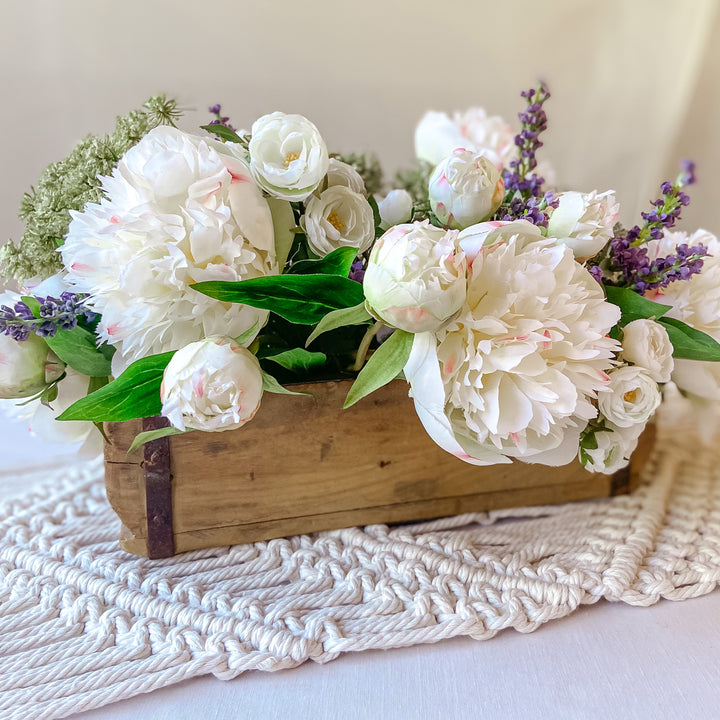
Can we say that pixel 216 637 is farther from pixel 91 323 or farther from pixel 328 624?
pixel 91 323

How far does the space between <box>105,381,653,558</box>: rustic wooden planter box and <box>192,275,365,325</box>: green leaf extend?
0.32 feet

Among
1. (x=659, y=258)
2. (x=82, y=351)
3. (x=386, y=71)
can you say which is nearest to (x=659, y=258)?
(x=659, y=258)

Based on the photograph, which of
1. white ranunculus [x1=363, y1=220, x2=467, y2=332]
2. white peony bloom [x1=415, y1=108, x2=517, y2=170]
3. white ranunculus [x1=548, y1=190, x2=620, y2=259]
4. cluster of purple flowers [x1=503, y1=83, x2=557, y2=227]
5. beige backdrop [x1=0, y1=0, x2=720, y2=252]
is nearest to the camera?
white ranunculus [x1=363, y1=220, x2=467, y2=332]

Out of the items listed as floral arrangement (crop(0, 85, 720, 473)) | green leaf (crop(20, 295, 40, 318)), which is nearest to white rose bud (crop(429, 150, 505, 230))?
floral arrangement (crop(0, 85, 720, 473))

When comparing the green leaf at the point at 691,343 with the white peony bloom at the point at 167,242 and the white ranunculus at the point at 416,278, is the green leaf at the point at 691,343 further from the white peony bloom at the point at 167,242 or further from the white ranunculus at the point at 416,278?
the white peony bloom at the point at 167,242

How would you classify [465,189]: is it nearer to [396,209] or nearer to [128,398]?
[396,209]

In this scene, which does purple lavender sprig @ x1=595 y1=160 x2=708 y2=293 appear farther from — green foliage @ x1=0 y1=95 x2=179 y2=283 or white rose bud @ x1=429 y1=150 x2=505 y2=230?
green foliage @ x1=0 y1=95 x2=179 y2=283

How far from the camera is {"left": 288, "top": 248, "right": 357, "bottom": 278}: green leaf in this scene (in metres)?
0.50

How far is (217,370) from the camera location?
0.44 meters

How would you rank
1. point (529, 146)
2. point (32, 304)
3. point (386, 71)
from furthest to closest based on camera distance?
1. point (386, 71)
2. point (529, 146)
3. point (32, 304)

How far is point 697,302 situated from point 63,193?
55 centimetres

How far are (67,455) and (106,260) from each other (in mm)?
435

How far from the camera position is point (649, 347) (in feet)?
1.74

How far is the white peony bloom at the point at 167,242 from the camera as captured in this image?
0.46 meters
